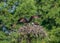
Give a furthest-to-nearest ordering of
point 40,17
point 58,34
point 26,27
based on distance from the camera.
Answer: point 40,17 < point 58,34 < point 26,27

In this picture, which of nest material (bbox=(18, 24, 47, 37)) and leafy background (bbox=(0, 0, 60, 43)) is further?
leafy background (bbox=(0, 0, 60, 43))

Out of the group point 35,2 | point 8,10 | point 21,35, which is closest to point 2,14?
point 8,10

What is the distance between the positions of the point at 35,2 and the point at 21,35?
4174 mm

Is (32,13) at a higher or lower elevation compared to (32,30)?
lower

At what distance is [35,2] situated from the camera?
36.4 ft

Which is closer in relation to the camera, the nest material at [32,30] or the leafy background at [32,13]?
the nest material at [32,30]

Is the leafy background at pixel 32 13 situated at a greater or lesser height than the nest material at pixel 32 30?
lesser

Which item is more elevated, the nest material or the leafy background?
the nest material

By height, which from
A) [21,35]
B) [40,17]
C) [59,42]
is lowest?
[59,42]

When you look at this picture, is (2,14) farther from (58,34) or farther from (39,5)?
(58,34)

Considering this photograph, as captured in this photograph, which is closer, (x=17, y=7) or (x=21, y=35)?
(x=21, y=35)

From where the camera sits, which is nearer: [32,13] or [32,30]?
[32,30]

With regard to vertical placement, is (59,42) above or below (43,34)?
below

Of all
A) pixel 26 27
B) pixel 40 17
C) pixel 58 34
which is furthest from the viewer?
pixel 40 17
